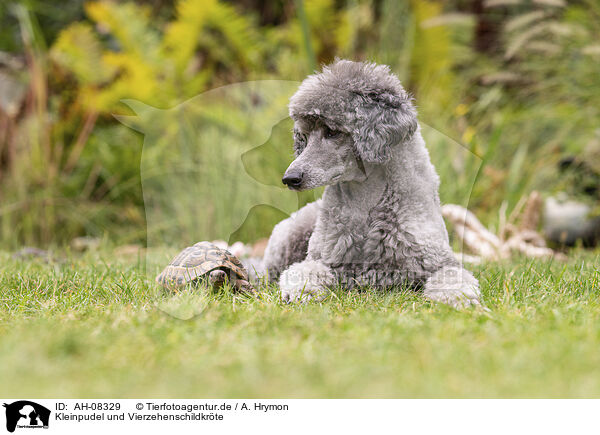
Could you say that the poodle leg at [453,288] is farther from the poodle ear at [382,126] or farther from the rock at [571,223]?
the rock at [571,223]

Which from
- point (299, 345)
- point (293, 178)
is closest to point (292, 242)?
point (293, 178)

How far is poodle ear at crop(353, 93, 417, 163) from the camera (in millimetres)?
3082

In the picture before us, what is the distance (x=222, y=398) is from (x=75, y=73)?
23.4 feet

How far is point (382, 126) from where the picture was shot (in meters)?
3.09

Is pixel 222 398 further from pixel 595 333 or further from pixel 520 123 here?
pixel 520 123

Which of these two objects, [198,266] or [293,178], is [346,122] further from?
[198,266]

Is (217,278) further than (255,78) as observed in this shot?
No

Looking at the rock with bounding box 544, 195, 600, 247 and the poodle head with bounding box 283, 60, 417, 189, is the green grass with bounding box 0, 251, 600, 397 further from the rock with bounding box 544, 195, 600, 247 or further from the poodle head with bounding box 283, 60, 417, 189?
the rock with bounding box 544, 195, 600, 247

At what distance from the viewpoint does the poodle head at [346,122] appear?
10.1ft

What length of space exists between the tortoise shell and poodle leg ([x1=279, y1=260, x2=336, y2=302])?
1.03 feet

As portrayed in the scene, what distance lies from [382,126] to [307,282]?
0.90 metres
